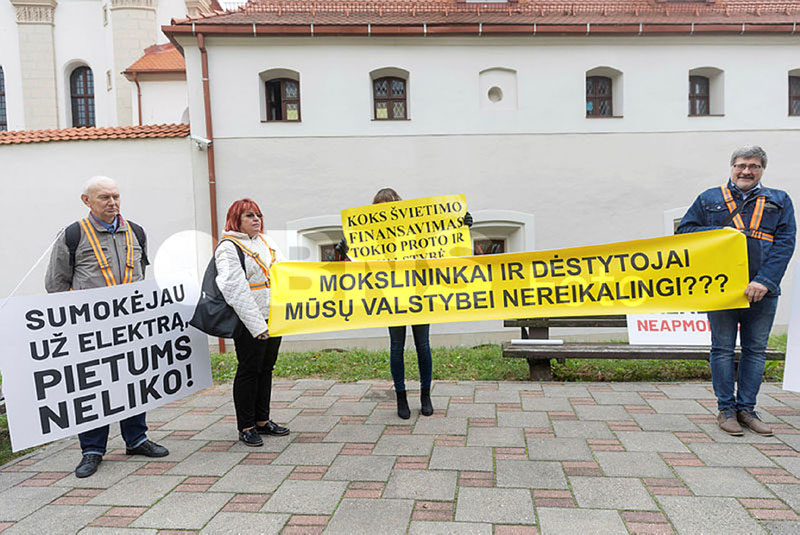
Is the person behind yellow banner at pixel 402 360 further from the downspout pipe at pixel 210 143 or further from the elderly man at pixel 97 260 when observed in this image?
the downspout pipe at pixel 210 143

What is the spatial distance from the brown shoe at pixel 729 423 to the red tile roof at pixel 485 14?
10038 mm

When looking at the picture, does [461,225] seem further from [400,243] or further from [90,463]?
[90,463]

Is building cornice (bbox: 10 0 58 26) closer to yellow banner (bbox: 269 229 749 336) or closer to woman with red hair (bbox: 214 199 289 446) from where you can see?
woman with red hair (bbox: 214 199 289 446)

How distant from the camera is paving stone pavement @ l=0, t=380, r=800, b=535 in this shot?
114 inches

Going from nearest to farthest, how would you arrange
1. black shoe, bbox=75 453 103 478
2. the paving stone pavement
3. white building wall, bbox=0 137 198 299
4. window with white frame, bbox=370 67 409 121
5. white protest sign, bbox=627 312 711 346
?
the paving stone pavement
black shoe, bbox=75 453 103 478
white protest sign, bbox=627 312 711 346
white building wall, bbox=0 137 198 299
window with white frame, bbox=370 67 409 121

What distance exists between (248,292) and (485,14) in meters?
11.0

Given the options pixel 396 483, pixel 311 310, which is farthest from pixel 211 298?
pixel 396 483

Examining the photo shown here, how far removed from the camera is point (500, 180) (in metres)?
12.3

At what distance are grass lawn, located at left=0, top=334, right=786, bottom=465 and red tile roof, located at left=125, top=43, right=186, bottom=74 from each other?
15527 mm

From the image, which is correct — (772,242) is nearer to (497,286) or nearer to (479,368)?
(497,286)

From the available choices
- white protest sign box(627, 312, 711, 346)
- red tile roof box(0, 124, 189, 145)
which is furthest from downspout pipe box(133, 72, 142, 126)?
white protest sign box(627, 312, 711, 346)

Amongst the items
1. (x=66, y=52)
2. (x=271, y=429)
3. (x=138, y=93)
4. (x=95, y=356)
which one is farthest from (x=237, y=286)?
(x=66, y=52)

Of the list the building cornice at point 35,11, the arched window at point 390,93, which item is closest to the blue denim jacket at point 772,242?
the arched window at point 390,93

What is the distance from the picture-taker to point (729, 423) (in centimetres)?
409
